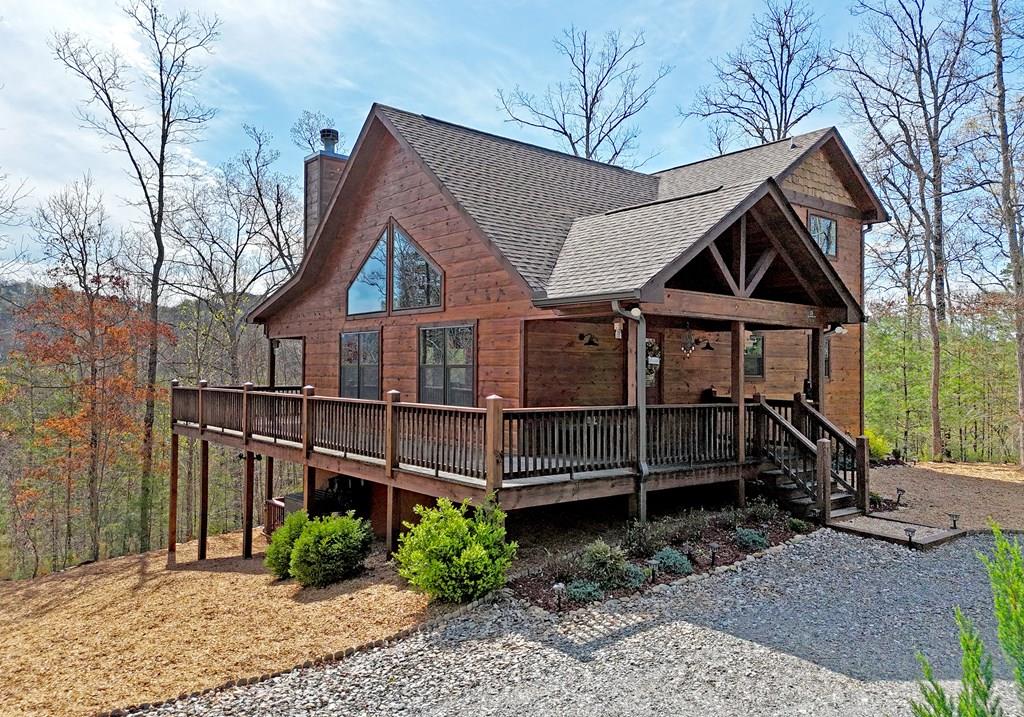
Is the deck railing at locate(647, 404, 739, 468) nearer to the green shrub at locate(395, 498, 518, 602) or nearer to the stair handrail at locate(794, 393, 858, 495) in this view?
the stair handrail at locate(794, 393, 858, 495)

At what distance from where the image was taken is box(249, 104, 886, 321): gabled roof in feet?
29.8

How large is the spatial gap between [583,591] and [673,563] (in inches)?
52.6

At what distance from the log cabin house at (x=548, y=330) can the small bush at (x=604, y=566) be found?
925 millimetres

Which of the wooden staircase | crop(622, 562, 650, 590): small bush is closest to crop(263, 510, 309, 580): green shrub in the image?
crop(622, 562, 650, 590): small bush

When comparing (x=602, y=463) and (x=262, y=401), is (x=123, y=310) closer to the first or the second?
(x=262, y=401)

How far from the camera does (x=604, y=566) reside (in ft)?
23.2

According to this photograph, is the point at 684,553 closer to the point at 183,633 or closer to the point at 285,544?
the point at 285,544

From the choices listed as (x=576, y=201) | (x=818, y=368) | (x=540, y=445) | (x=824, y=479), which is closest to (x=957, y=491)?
(x=818, y=368)

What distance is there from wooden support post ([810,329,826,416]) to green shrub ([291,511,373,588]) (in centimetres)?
772

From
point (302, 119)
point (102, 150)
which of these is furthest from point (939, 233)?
point (102, 150)

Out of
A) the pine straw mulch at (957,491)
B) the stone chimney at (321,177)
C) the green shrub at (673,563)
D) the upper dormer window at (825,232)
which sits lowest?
the pine straw mulch at (957,491)

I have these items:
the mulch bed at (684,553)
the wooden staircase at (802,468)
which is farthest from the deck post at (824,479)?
the mulch bed at (684,553)

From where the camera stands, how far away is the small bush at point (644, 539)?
25.8 feet

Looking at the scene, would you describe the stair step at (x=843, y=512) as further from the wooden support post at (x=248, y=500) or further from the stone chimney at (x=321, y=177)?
the stone chimney at (x=321, y=177)
